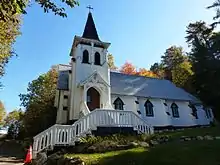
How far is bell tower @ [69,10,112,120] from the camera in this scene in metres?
20.1

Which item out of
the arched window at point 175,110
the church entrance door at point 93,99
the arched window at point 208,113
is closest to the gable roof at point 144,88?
the arched window at point 175,110

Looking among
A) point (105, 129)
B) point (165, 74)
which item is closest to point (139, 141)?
point (105, 129)

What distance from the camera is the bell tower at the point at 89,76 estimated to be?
20.1 m

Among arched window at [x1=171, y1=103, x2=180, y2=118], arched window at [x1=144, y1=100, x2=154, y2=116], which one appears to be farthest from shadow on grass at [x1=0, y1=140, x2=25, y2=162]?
arched window at [x1=171, y1=103, x2=180, y2=118]

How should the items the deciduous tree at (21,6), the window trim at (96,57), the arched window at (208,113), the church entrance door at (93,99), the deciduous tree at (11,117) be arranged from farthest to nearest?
Answer: the deciduous tree at (11,117), the arched window at (208,113), the window trim at (96,57), the church entrance door at (93,99), the deciduous tree at (21,6)

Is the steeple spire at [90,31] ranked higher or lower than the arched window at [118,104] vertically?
higher

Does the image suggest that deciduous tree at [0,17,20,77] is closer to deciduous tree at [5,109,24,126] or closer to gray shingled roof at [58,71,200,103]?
gray shingled roof at [58,71,200,103]

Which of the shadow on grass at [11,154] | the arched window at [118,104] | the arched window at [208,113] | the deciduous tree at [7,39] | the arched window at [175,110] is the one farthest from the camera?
the arched window at [208,113]

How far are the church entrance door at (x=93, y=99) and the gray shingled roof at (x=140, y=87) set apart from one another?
2.30 m

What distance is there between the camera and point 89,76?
69.0ft

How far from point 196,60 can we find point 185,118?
729cm

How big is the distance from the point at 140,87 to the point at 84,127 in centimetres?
1423

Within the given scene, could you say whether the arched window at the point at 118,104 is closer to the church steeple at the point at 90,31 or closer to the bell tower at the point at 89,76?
the bell tower at the point at 89,76

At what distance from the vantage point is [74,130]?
12.7 meters
